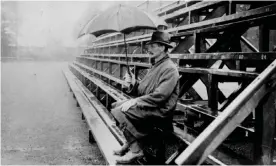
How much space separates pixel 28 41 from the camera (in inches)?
2542

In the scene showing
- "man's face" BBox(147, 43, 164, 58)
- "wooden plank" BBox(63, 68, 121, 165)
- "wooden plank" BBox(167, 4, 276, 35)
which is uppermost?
"wooden plank" BBox(167, 4, 276, 35)

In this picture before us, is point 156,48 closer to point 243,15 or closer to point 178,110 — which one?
point 243,15

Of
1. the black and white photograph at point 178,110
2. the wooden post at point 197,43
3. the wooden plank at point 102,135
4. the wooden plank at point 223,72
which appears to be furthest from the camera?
the wooden post at point 197,43

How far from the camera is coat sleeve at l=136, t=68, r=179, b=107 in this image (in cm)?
289

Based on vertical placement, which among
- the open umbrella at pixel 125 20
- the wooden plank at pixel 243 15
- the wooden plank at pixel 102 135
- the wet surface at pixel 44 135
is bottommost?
the wet surface at pixel 44 135

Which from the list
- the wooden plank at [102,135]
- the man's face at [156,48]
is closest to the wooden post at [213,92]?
the man's face at [156,48]

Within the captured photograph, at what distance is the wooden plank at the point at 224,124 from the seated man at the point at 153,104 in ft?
3.42

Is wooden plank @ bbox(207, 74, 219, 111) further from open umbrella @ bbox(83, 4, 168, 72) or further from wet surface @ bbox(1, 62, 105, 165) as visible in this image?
wet surface @ bbox(1, 62, 105, 165)

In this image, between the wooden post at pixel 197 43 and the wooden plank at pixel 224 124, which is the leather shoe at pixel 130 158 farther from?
the wooden post at pixel 197 43

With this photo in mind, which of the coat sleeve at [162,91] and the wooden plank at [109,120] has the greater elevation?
the coat sleeve at [162,91]

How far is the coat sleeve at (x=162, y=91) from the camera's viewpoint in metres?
2.89

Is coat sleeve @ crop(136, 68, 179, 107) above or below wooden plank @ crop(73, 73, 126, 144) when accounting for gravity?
above

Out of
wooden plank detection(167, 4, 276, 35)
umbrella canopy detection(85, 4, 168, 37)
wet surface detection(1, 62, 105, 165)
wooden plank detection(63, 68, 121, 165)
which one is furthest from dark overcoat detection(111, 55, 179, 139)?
wet surface detection(1, 62, 105, 165)

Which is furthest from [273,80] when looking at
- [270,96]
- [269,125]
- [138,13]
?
[138,13]
